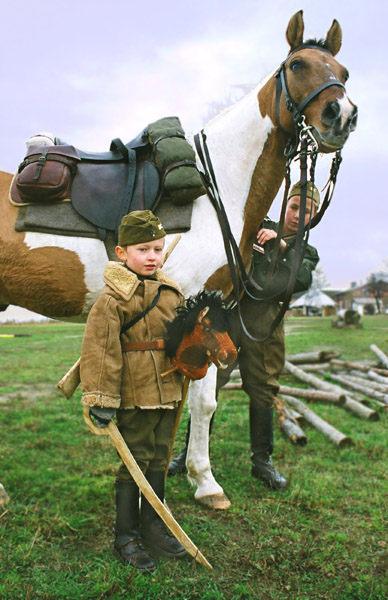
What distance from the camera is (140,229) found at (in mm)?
2328

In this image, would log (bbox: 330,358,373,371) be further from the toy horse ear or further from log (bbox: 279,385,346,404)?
the toy horse ear

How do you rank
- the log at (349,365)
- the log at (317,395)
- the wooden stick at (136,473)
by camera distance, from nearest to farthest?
the wooden stick at (136,473)
the log at (317,395)
the log at (349,365)

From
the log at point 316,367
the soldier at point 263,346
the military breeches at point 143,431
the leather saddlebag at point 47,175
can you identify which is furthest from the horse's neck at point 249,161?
the log at point 316,367

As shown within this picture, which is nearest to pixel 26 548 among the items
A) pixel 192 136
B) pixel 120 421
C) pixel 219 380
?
pixel 120 421

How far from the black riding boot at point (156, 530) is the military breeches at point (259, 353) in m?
1.53

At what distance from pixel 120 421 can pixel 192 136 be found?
2.02m

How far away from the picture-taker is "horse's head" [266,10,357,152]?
8.68 feet

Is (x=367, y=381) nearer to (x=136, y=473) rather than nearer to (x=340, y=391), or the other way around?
(x=340, y=391)

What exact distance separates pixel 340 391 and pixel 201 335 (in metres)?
5.80

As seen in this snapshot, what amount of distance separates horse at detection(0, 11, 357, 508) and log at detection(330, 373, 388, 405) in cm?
487

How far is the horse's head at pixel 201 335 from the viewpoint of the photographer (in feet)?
7.39

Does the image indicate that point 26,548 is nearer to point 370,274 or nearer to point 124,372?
point 124,372

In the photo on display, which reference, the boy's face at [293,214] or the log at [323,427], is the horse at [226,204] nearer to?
the boy's face at [293,214]

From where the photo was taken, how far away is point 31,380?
862cm
